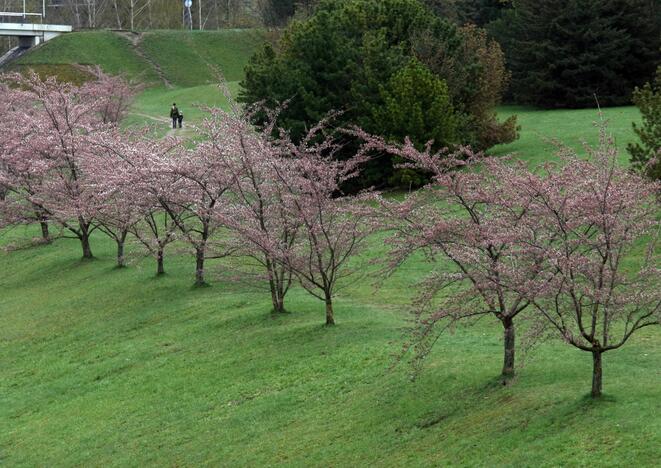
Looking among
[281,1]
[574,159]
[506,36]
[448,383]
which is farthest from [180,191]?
[281,1]

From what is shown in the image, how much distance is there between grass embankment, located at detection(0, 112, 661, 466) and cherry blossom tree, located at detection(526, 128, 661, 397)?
1.09 meters

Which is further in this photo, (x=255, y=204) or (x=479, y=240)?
(x=255, y=204)

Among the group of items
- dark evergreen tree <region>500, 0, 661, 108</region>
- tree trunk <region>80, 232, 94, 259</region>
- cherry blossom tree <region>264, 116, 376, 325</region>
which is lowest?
tree trunk <region>80, 232, 94, 259</region>

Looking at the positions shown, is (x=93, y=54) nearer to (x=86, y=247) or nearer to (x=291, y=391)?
(x=86, y=247)

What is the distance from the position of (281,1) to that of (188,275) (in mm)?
58202

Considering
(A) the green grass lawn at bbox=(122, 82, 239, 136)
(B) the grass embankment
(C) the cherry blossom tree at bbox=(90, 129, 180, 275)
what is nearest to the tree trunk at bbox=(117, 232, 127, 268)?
(C) the cherry blossom tree at bbox=(90, 129, 180, 275)

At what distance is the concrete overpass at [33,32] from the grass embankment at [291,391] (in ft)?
214

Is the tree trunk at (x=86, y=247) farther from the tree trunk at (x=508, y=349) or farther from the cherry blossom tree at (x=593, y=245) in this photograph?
the cherry blossom tree at (x=593, y=245)

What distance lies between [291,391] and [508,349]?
403cm

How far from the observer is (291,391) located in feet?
54.5

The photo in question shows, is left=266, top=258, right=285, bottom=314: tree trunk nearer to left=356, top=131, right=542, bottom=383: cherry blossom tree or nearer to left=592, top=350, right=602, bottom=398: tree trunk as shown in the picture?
left=356, top=131, right=542, bottom=383: cherry blossom tree

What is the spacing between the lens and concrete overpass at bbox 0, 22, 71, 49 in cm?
8606

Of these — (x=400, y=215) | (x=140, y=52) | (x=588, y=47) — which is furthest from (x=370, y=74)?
(x=140, y=52)

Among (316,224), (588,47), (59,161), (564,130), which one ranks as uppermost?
(588,47)
